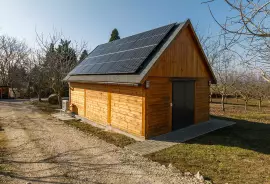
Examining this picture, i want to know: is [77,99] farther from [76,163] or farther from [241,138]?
[241,138]

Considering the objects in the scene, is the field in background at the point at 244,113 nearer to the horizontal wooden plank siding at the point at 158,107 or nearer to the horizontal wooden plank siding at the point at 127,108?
the horizontal wooden plank siding at the point at 158,107

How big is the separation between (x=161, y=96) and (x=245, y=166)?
4.35 meters

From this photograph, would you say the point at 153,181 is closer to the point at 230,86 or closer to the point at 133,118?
the point at 133,118

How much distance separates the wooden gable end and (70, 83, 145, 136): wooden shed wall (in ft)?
5.27

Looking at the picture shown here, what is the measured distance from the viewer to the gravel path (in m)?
5.00

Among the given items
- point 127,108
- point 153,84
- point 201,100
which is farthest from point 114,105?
point 201,100

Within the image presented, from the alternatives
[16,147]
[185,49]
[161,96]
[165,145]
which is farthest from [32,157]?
[185,49]

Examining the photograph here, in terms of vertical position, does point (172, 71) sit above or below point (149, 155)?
above

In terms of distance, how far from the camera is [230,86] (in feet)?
64.2

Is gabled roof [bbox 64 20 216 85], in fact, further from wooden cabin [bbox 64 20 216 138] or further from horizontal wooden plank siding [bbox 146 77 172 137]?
horizontal wooden plank siding [bbox 146 77 172 137]

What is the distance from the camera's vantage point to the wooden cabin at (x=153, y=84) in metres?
8.30

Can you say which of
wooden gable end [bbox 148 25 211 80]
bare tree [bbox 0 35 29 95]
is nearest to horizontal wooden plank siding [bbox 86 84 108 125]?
wooden gable end [bbox 148 25 211 80]

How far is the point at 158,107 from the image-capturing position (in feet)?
28.5

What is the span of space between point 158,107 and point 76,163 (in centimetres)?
437
